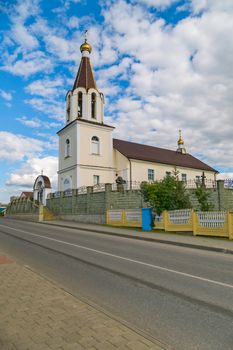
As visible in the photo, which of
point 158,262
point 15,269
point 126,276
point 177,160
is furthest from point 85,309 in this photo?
point 177,160

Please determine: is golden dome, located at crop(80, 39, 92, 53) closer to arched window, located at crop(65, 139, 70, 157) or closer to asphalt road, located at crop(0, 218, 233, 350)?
arched window, located at crop(65, 139, 70, 157)

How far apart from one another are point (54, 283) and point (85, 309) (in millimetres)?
1797

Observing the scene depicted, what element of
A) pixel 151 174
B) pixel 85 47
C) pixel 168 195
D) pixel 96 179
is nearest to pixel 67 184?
pixel 96 179

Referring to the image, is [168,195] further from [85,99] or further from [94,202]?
[85,99]

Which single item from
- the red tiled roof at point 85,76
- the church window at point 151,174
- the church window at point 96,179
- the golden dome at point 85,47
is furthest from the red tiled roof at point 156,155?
the golden dome at point 85,47

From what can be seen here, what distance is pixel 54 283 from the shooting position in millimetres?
6609

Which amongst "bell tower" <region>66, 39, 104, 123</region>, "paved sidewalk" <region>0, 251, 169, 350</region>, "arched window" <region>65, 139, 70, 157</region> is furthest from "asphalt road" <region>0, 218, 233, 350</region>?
A: "bell tower" <region>66, 39, 104, 123</region>

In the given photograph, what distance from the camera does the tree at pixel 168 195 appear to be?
21219 mm

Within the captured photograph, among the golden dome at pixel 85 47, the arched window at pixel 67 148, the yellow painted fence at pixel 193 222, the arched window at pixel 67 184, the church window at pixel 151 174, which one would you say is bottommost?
the yellow painted fence at pixel 193 222

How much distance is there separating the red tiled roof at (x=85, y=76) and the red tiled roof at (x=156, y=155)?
853cm

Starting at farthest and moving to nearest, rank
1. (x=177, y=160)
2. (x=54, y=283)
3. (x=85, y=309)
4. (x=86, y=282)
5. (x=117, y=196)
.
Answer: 1. (x=177, y=160)
2. (x=117, y=196)
3. (x=86, y=282)
4. (x=54, y=283)
5. (x=85, y=309)

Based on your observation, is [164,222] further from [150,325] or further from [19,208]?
[19,208]

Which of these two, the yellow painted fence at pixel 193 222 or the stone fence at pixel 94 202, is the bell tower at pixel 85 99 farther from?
the yellow painted fence at pixel 193 222

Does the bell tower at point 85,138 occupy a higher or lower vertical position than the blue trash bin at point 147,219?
higher
